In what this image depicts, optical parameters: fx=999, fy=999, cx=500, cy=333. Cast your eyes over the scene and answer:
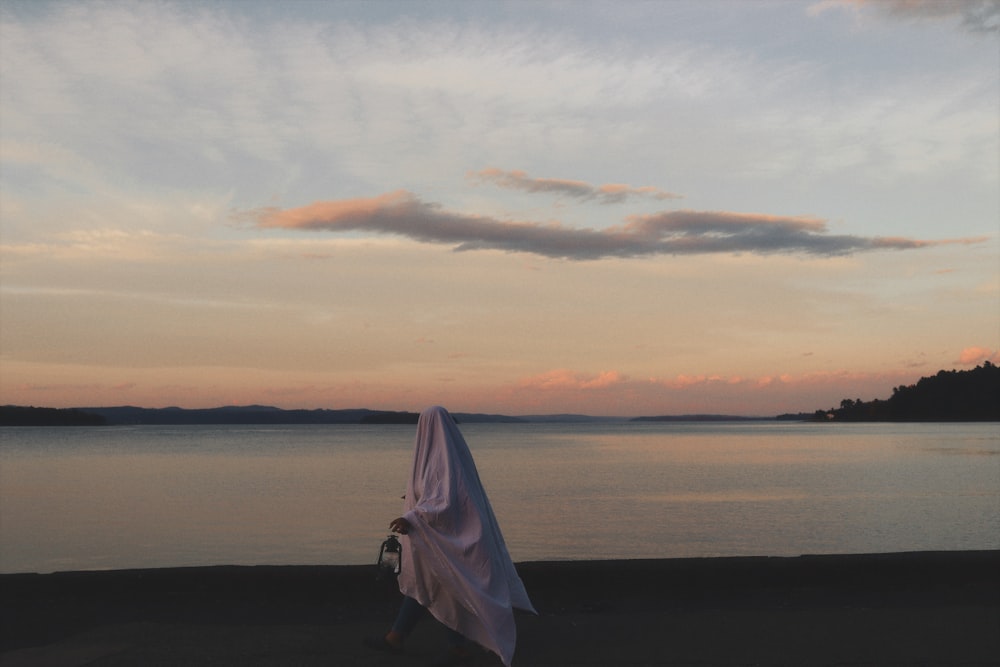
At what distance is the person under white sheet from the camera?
695cm

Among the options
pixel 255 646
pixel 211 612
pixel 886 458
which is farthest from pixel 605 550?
pixel 886 458

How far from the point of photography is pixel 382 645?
7270 mm

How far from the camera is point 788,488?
46656 millimetres

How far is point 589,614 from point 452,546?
2.60m

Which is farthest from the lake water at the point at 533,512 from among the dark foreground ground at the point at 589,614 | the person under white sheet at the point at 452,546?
the person under white sheet at the point at 452,546

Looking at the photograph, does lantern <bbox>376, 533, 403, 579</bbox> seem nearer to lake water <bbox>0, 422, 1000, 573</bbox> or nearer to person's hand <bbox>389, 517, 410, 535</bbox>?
person's hand <bbox>389, 517, 410, 535</bbox>

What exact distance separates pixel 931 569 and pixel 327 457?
3062 inches

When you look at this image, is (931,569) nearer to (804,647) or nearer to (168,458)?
(804,647)

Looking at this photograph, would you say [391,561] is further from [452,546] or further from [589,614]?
[589,614]

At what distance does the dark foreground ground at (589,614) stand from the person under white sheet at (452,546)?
43 cm

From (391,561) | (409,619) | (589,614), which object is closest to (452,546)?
(391,561)

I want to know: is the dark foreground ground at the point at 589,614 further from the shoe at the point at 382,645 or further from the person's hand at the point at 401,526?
the person's hand at the point at 401,526

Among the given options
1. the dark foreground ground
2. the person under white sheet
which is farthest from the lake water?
the person under white sheet

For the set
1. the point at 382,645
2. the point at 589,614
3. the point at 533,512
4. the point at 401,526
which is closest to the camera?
the point at 401,526
